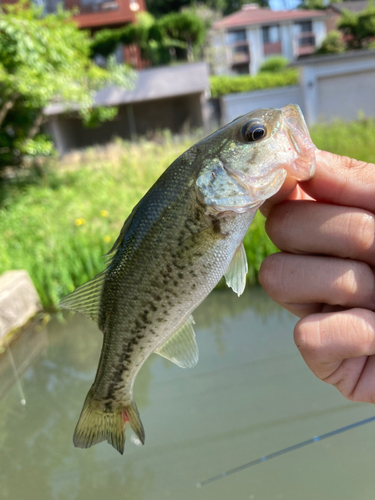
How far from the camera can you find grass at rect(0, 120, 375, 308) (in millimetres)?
5070

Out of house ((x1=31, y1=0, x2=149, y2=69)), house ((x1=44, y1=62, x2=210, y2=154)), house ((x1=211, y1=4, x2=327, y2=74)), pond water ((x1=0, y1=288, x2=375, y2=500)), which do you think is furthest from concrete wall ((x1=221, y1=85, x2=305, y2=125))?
pond water ((x1=0, y1=288, x2=375, y2=500))

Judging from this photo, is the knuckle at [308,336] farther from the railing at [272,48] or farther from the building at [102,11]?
the railing at [272,48]

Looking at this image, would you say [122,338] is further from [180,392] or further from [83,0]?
[83,0]

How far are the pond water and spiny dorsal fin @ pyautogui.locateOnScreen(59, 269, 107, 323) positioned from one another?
170 centimetres

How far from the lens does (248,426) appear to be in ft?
9.63

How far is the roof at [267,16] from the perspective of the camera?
3136 centimetres

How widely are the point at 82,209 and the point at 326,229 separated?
6.83m

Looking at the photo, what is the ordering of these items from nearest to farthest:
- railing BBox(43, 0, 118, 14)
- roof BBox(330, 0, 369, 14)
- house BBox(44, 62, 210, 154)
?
house BBox(44, 62, 210, 154)
railing BBox(43, 0, 118, 14)
roof BBox(330, 0, 369, 14)

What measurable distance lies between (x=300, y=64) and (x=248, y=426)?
19.5 meters

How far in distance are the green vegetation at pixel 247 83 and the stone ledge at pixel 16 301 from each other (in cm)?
1959

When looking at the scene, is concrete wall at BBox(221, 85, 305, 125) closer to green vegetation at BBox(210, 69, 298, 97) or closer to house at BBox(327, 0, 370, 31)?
green vegetation at BBox(210, 69, 298, 97)

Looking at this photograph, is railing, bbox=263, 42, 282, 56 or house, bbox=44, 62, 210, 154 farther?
railing, bbox=263, 42, 282, 56

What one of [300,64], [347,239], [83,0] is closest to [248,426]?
[347,239]

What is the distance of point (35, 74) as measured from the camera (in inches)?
300
